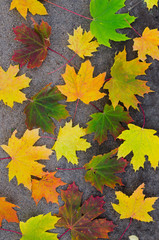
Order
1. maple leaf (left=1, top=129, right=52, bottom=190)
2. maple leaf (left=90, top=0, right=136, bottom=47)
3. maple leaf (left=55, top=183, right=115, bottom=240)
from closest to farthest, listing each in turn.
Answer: maple leaf (left=90, top=0, right=136, bottom=47) < maple leaf (left=1, top=129, right=52, bottom=190) < maple leaf (left=55, top=183, right=115, bottom=240)

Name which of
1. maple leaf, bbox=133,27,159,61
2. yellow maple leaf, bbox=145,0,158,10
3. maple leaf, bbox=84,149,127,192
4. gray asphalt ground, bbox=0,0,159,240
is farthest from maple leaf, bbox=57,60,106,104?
yellow maple leaf, bbox=145,0,158,10

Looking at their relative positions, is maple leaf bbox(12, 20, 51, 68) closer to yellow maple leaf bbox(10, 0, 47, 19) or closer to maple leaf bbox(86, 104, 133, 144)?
yellow maple leaf bbox(10, 0, 47, 19)

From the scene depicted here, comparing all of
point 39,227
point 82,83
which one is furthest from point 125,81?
point 39,227

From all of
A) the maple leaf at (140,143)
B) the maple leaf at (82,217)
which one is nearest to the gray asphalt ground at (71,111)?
the maple leaf at (82,217)

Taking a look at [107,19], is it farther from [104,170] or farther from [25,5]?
[104,170]

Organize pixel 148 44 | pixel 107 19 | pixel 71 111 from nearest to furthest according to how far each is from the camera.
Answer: pixel 107 19 → pixel 148 44 → pixel 71 111

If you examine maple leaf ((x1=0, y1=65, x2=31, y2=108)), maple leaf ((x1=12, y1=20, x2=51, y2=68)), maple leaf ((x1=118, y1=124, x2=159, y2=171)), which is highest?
maple leaf ((x1=12, y1=20, x2=51, y2=68))
